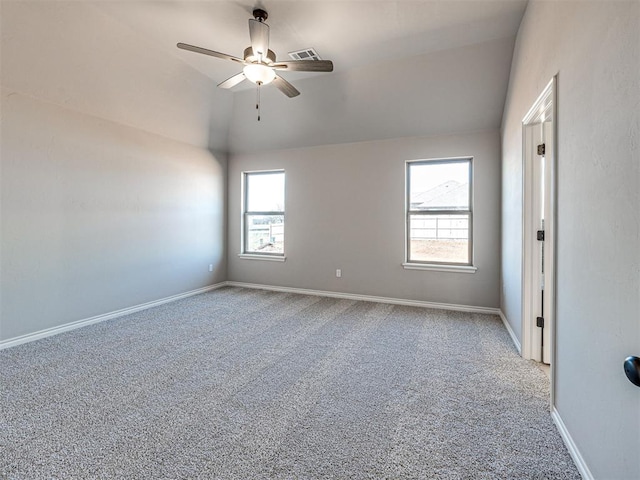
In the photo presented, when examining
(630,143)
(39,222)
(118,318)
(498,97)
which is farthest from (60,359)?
(498,97)

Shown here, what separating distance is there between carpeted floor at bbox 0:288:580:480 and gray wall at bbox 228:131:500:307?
1.02 meters

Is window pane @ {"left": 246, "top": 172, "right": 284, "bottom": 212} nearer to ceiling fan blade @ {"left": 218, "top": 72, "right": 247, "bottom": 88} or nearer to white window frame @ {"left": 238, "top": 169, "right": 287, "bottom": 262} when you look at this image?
white window frame @ {"left": 238, "top": 169, "right": 287, "bottom": 262}

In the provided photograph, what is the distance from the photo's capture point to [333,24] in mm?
2873

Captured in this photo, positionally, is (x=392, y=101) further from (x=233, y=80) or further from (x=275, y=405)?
(x=275, y=405)

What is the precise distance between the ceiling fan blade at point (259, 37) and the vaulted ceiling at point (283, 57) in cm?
46

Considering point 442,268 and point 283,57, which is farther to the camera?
point 442,268

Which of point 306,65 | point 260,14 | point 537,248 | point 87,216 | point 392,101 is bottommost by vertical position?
point 537,248

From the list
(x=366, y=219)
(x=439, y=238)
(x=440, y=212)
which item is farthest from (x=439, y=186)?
(x=366, y=219)

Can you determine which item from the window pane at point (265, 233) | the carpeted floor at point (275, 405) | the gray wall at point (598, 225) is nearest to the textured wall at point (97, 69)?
the window pane at point (265, 233)

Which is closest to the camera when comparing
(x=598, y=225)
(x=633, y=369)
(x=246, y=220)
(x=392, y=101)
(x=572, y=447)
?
(x=633, y=369)

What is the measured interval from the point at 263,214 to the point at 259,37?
341cm

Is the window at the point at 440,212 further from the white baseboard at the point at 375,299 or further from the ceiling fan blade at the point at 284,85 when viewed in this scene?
the ceiling fan blade at the point at 284,85

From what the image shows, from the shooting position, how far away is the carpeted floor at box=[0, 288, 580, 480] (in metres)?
1.51

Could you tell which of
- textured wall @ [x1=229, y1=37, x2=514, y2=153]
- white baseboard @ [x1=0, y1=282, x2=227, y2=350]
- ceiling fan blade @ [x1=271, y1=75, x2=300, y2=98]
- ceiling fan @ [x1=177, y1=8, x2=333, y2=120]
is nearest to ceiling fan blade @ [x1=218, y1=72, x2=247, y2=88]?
ceiling fan @ [x1=177, y1=8, x2=333, y2=120]
